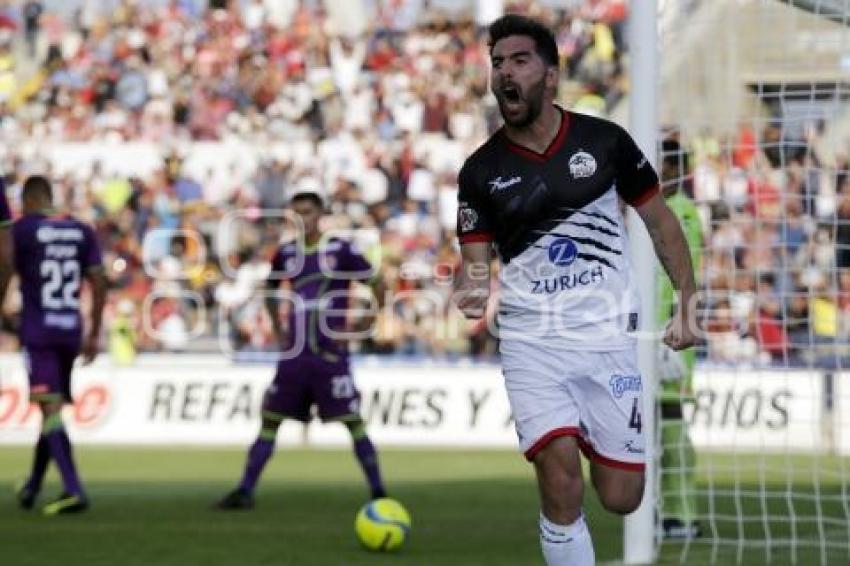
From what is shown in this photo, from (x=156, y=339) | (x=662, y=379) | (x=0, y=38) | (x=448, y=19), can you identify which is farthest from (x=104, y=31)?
(x=662, y=379)

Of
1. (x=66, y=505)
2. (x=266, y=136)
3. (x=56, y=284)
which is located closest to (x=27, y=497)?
(x=66, y=505)

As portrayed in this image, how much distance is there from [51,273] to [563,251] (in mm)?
6647

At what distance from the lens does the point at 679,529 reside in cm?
1091

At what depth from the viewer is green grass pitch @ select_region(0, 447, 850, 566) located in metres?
9.93

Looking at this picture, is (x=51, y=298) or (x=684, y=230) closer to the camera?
(x=684, y=230)

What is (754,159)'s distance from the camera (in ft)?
45.5

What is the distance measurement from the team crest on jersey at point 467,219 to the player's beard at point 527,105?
38 cm

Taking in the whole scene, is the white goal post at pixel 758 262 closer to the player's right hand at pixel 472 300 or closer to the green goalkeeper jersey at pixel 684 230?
the green goalkeeper jersey at pixel 684 230

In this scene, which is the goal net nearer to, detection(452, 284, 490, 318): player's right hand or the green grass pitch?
the green grass pitch

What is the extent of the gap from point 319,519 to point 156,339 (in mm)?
9183

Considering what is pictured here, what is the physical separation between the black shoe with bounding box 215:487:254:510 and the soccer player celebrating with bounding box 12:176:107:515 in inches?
38.3

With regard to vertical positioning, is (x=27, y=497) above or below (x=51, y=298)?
below

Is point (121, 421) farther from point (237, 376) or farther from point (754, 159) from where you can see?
point (754, 159)

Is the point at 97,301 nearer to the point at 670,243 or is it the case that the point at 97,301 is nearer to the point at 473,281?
the point at 473,281
